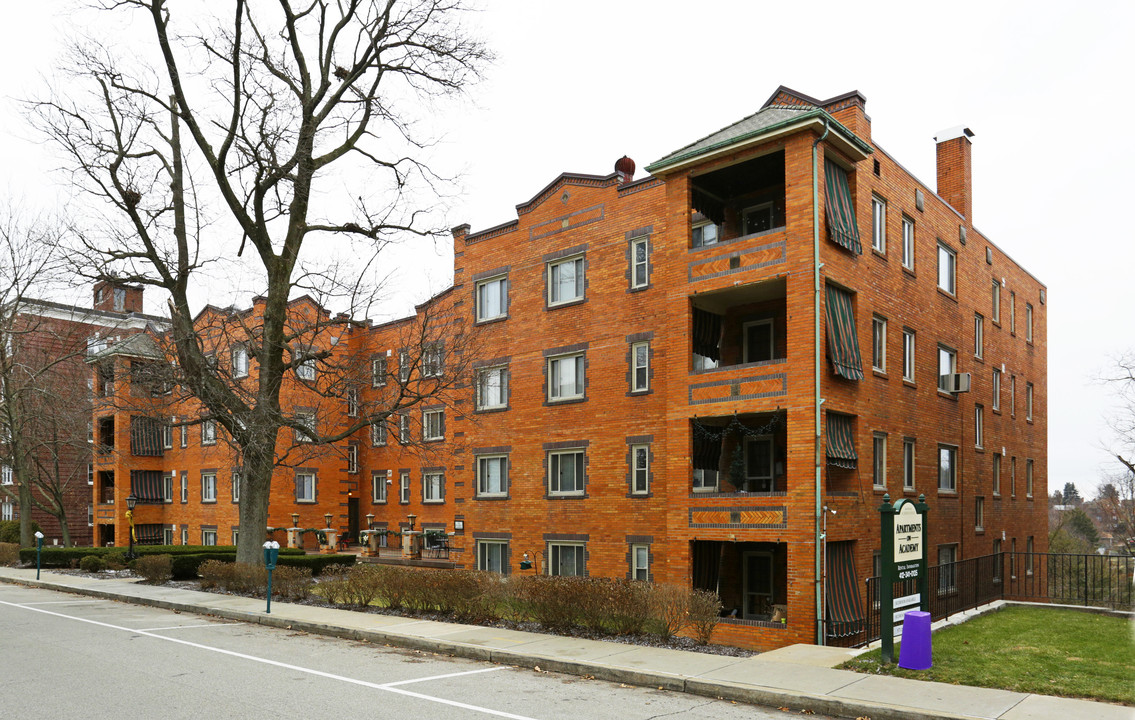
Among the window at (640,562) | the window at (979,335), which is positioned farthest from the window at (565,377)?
the window at (979,335)

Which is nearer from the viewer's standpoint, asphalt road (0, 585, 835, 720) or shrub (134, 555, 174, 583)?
→ asphalt road (0, 585, 835, 720)

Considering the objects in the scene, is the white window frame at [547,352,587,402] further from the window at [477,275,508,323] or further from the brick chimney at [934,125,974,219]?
the brick chimney at [934,125,974,219]

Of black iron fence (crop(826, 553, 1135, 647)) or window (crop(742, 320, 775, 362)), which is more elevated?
window (crop(742, 320, 775, 362))

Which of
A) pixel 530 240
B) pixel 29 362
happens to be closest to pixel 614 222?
pixel 530 240

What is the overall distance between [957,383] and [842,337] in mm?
7772

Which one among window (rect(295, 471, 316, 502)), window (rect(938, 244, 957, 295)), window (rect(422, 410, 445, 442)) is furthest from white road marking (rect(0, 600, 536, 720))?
window (rect(295, 471, 316, 502))

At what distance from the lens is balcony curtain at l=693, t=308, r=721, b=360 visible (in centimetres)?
2186

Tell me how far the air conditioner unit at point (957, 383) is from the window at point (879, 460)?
185 inches

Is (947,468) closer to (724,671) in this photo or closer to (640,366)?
(640,366)

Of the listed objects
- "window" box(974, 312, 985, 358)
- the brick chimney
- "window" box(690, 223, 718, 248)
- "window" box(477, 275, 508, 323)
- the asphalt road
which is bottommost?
the asphalt road

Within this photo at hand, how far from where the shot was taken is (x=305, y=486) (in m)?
45.8

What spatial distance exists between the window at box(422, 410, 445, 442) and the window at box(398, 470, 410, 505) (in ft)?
11.1

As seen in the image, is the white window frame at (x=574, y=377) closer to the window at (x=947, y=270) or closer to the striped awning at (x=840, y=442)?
the striped awning at (x=840, y=442)

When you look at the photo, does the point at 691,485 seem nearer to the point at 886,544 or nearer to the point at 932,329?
the point at 886,544
